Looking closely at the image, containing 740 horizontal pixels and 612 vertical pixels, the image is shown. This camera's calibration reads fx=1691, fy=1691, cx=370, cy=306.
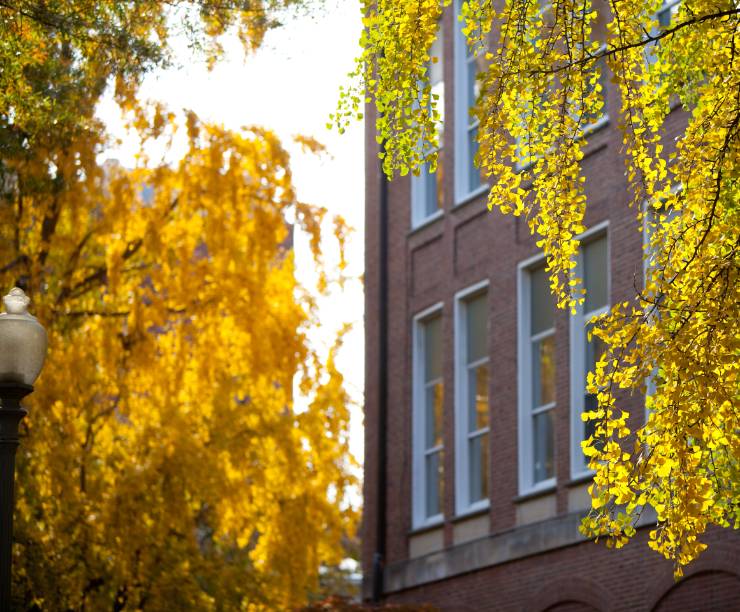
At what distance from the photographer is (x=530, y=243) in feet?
69.9

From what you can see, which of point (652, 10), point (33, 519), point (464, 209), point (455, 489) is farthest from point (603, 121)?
point (652, 10)

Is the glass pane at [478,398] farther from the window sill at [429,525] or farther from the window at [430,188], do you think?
the window at [430,188]

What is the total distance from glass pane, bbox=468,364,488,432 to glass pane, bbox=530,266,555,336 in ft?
5.07

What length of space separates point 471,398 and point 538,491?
2.79 metres

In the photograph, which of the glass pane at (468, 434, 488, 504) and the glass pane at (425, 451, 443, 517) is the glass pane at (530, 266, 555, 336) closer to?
the glass pane at (468, 434, 488, 504)

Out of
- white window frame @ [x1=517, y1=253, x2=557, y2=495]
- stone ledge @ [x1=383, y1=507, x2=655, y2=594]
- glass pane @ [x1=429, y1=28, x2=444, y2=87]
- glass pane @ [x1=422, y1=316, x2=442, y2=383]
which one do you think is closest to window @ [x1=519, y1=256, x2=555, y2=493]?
white window frame @ [x1=517, y1=253, x2=557, y2=495]

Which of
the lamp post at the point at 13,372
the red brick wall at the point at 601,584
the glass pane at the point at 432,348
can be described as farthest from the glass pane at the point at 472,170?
the lamp post at the point at 13,372

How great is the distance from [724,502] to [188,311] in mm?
10911

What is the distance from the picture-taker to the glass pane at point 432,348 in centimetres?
2434

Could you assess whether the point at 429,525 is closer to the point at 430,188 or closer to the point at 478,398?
the point at 478,398

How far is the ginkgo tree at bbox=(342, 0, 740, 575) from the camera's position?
9.03m

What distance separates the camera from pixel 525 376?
2141 cm

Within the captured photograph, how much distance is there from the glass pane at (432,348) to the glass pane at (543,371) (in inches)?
120

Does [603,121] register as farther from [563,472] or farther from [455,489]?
[455,489]
